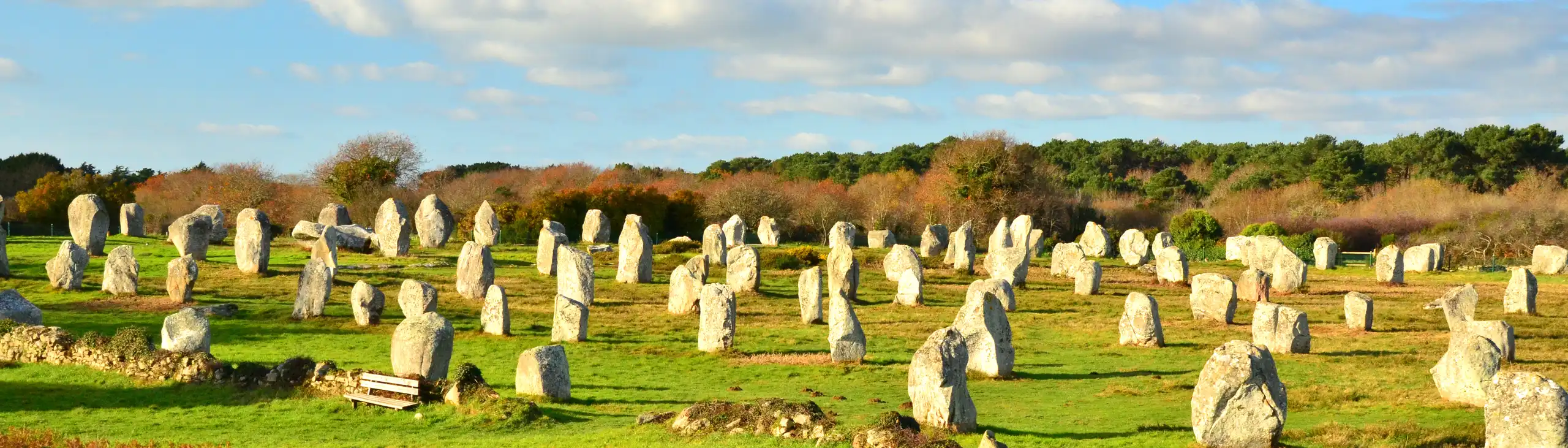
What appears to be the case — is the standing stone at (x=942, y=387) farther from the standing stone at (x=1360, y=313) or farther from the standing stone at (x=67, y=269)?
the standing stone at (x=67, y=269)

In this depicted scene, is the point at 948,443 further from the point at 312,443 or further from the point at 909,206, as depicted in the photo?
the point at 909,206

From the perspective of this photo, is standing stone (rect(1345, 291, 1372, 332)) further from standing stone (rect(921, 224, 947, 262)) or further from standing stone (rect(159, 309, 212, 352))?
standing stone (rect(921, 224, 947, 262))

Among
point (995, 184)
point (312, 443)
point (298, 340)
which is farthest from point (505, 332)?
point (995, 184)

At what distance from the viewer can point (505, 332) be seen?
24266mm

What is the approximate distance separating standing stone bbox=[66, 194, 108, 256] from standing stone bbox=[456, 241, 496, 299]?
564 inches

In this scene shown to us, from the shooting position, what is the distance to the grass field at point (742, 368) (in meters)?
15.2

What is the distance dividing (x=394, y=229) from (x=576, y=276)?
13.7 metres

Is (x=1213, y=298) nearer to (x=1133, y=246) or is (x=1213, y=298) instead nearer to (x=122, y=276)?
(x=122, y=276)

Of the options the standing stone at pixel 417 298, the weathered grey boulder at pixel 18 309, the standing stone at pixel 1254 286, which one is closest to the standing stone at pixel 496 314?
the standing stone at pixel 417 298

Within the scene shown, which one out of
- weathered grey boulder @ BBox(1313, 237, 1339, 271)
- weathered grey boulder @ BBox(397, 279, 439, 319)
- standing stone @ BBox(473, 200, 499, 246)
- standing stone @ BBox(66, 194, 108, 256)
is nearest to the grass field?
weathered grey boulder @ BBox(397, 279, 439, 319)

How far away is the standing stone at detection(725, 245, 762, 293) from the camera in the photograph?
1288 inches

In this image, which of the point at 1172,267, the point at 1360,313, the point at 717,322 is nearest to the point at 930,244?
the point at 1172,267

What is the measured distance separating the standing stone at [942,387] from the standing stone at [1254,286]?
Result: 61.7ft

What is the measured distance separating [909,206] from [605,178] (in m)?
26.6
